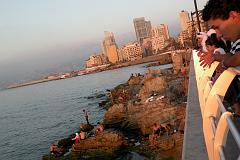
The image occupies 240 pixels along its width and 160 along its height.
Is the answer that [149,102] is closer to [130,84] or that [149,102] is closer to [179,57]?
[179,57]

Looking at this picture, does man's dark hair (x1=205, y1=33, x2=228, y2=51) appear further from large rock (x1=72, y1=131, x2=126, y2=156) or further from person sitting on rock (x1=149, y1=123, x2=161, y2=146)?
large rock (x1=72, y1=131, x2=126, y2=156)

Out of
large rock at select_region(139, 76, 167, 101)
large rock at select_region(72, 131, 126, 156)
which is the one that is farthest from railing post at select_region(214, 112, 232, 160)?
large rock at select_region(139, 76, 167, 101)

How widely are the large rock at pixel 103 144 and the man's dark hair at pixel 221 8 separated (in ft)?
59.1

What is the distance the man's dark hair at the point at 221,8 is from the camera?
2240 millimetres

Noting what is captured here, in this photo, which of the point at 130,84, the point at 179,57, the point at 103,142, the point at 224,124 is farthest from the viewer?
the point at 130,84

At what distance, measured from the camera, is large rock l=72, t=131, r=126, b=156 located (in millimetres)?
20188

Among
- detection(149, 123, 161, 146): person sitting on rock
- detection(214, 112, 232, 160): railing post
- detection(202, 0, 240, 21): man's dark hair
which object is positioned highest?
detection(202, 0, 240, 21): man's dark hair

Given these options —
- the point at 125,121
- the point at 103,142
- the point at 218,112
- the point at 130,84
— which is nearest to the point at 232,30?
the point at 218,112

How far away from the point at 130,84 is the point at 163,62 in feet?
251

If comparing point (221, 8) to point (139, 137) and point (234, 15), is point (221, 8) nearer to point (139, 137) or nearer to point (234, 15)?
point (234, 15)

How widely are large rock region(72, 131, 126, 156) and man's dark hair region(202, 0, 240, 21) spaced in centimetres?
1800

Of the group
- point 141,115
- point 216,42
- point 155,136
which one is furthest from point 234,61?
point 141,115

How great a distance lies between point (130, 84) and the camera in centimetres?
6312

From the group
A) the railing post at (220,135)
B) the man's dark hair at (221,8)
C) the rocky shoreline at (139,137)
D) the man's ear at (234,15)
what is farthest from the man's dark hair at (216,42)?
the rocky shoreline at (139,137)
